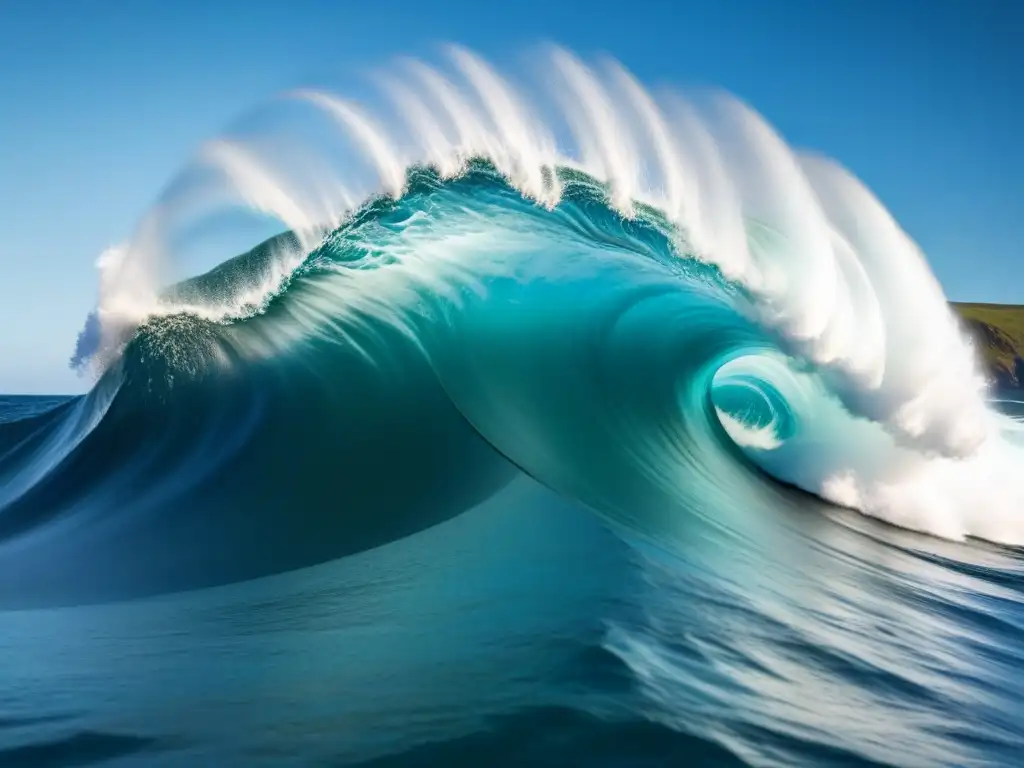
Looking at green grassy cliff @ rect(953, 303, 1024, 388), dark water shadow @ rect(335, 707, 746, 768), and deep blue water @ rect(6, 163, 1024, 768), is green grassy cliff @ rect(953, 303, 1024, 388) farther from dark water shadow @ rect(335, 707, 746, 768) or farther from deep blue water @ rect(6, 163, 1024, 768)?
dark water shadow @ rect(335, 707, 746, 768)

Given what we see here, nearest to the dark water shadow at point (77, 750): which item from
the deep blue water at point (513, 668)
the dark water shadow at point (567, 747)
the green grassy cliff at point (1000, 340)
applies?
the deep blue water at point (513, 668)

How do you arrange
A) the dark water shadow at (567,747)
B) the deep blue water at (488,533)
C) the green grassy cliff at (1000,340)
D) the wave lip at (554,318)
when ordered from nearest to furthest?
the dark water shadow at (567,747) → the deep blue water at (488,533) → the wave lip at (554,318) → the green grassy cliff at (1000,340)

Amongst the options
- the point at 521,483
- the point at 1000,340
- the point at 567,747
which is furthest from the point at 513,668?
the point at 1000,340


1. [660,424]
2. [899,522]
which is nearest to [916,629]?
[899,522]

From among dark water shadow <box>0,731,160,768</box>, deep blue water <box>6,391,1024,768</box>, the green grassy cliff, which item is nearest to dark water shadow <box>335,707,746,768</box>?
deep blue water <box>6,391,1024,768</box>

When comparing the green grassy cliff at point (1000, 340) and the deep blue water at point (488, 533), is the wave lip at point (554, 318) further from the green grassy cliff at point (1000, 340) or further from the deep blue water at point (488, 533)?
the green grassy cliff at point (1000, 340)
